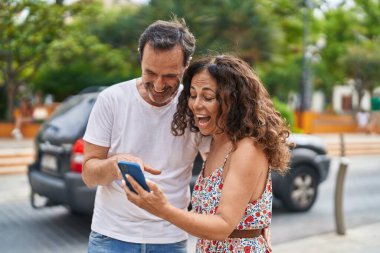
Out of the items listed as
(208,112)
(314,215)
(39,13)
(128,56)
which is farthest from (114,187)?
(128,56)

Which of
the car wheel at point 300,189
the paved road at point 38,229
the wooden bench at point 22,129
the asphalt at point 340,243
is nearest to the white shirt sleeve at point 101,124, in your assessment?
the paved road at point 38,229

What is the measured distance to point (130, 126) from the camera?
2.11 metres

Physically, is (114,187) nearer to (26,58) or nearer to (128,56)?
(26,58)

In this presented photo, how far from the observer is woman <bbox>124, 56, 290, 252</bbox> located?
181cm

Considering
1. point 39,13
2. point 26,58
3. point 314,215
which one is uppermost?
point 39,13

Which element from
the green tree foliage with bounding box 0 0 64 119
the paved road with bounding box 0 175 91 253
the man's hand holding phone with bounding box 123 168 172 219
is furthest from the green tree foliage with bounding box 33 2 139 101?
the man's hand holding phone with bounding box 123 168 172 219

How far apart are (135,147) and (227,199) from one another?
0.54 m

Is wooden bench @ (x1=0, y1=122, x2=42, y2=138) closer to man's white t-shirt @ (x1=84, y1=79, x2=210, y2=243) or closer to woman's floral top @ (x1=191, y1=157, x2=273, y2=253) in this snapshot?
man's white t-shirt @ (x1=84, y1=79, x2=210, y2=243)

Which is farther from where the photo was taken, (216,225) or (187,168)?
(187,168)

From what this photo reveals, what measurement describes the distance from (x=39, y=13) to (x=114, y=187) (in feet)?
48.4

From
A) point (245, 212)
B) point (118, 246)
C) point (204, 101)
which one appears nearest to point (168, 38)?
point (204, 101)

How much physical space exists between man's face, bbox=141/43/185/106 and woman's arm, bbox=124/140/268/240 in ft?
1.42

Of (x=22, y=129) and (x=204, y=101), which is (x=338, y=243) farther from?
(x=22, y=129)

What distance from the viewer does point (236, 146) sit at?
6.19 feet
